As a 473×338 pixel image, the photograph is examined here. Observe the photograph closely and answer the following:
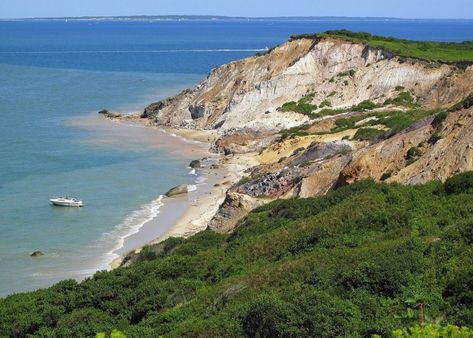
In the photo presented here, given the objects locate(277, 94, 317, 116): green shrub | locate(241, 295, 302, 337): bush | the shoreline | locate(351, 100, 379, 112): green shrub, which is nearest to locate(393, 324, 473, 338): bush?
locate(241, 295, 302, 337): bush

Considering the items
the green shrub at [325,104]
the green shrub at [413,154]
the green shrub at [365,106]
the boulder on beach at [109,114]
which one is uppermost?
the green shrub at [413,154]

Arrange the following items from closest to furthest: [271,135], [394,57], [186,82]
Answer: [271,135] → [394,57] → [186,82]

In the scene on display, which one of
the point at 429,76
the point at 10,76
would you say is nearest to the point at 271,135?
the point at 429,76

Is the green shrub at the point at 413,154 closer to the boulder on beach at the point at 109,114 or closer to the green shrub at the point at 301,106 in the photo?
the green shrub at the point at 301,106

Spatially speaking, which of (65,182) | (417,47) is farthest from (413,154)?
(417,47)

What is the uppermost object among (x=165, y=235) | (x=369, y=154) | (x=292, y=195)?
(x=369, y=154)

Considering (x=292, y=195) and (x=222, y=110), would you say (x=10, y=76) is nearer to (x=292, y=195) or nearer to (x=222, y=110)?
(x=222, y=110)

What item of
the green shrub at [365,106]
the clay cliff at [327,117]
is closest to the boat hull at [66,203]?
the clay cliff at [327,117]
